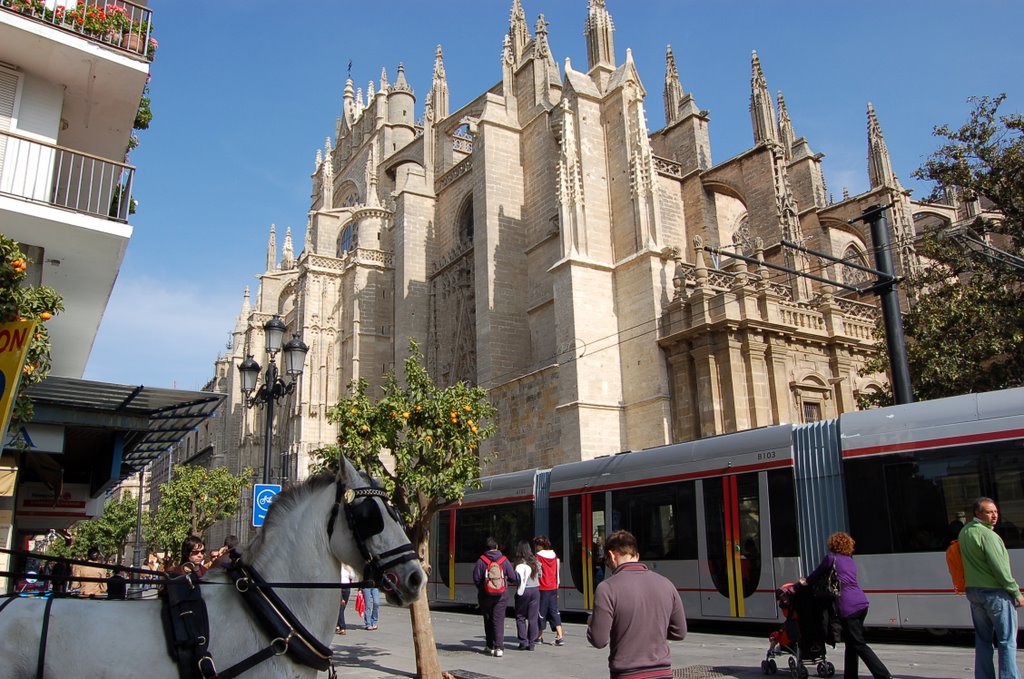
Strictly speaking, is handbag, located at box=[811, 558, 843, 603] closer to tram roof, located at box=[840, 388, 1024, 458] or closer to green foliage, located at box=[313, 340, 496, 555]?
tram roof, located at box=[840, 388, 1024, 458]

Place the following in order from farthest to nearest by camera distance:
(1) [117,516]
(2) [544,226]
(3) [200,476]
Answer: (1) [117,516] → (3) [200,476] → (2) [544,226]

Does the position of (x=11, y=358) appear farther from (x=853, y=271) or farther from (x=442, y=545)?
(x=853, y=271)

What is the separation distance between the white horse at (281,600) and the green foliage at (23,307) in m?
3.52

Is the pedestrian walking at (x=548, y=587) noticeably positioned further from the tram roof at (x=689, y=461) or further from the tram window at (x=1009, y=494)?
the tram window at (x=1009, y=494)

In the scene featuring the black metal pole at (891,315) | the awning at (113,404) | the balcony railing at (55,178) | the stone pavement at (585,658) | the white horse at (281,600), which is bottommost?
the stone pavement at (585,658)

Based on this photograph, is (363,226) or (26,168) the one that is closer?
(26,168)

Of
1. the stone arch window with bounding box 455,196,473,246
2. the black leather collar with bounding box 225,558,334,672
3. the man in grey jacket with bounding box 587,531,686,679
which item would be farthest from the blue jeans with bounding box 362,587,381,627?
the stone arch window with bounding box 455,196,473,246

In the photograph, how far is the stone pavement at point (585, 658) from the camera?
8.05 m

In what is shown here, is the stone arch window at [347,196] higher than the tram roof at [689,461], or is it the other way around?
the stone arch window at [347,196]

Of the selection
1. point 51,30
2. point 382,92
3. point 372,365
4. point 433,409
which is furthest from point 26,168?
point 382,92

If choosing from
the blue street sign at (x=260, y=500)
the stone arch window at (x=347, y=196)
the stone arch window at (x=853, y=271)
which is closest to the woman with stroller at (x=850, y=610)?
the blue street sign at (x=260, y=500)

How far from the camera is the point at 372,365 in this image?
33156mm

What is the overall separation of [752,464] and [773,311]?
331 inches

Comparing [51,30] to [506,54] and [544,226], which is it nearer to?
[544,226]
